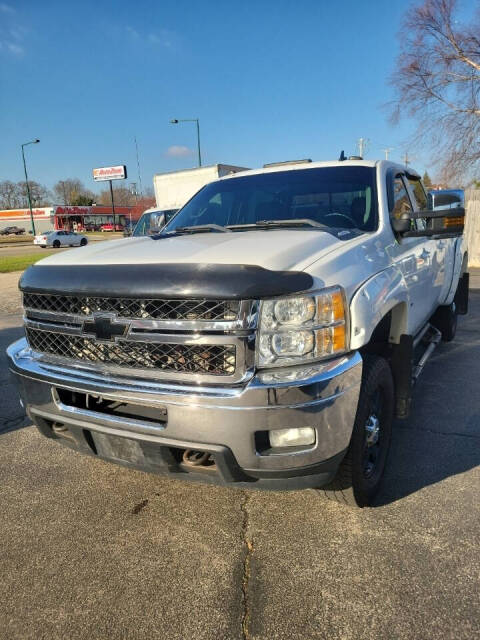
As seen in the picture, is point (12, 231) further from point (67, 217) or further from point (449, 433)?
point (449, 433)

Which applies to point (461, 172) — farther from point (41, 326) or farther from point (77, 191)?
point (77, 191)

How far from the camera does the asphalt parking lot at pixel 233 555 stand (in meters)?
1.93

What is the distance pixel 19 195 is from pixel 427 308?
126497 millimetres

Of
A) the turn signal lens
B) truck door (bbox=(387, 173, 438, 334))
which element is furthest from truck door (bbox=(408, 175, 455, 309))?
the turn signal lens

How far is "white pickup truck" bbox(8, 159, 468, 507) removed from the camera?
2000 millimetres

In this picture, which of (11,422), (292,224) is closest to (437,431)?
(292,224)

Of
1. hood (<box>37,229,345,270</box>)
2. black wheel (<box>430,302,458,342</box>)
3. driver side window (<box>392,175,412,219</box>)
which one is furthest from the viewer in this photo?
black wheel (<box>430,302,458,342</box>)

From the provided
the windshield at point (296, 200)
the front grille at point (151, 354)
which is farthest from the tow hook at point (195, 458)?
the windshield at point (296, 200)

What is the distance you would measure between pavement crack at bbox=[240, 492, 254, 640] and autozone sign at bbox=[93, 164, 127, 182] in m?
67.2

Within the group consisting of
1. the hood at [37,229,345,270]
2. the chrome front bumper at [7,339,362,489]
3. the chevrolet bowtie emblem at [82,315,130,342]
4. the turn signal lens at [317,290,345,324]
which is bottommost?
the chrome front bumper at [7,339,362,489]

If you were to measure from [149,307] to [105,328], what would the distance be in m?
0.27

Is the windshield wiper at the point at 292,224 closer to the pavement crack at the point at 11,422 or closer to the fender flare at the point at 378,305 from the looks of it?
the fender flare at the point at 378,305

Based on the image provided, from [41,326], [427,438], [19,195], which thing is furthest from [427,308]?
[19,195]

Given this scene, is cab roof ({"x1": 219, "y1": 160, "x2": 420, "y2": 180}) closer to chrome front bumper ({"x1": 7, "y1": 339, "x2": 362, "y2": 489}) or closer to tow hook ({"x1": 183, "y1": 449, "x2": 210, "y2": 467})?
chrome front bumper ({"x1": 7, "y1": 339, "x2": 362, "y2": 489})
